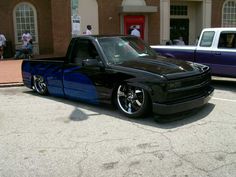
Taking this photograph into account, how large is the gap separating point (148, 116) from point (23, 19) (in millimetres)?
16511

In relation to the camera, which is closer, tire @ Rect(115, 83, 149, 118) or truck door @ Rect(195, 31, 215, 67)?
tire @ Rect(115, 83, 149, 118)

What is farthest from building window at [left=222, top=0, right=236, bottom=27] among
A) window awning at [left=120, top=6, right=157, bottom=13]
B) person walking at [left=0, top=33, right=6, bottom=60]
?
person walking at [left=0, top=33, right=6, bottom=60]

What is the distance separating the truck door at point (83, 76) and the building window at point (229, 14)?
17.4 meters

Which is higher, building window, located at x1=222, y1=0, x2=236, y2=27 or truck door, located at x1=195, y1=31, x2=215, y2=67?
building window, located at x1=222, y1=0, x2=236, y2=27

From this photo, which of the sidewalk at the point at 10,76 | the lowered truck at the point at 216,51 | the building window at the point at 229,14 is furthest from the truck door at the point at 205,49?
the building window at the point at 229,14

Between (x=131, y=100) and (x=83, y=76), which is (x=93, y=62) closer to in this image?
(x=83, y=76)

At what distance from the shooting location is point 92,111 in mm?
7664

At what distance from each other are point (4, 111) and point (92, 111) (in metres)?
2.03

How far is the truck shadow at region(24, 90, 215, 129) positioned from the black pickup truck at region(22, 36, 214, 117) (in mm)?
186

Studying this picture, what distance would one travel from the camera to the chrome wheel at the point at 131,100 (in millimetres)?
6668

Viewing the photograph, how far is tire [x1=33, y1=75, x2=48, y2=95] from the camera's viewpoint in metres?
9.59

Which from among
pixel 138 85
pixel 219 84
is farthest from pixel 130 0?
pixel 138 85

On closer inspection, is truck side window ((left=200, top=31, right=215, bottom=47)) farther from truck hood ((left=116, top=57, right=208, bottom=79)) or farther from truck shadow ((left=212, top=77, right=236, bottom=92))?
truck hood ((left=116, top=57, right=208, bottom=79))

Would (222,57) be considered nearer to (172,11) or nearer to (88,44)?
(88,44)
